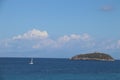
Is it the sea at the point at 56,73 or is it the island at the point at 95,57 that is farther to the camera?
the island at the point at 95,57

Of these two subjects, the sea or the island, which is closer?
the sea

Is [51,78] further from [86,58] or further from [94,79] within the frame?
[86,58]

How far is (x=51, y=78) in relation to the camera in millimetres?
52594

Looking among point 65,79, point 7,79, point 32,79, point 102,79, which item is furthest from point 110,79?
point 7,79

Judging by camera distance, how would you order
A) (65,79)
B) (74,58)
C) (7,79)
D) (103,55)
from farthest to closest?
(74,58), (103,55), (65,79), (7,79)

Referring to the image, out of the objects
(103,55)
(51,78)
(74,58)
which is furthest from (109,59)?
(51,78)

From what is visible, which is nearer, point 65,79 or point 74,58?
point 65,79

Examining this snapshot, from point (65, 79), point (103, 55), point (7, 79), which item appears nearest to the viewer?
point (7, 79)

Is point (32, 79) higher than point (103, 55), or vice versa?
point (103, 55)

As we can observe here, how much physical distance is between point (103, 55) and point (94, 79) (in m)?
119

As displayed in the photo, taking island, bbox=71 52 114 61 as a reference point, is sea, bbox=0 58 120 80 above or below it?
below

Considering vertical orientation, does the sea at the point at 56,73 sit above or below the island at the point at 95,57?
below

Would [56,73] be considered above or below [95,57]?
below

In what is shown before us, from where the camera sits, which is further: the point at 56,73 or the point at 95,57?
the point at 95,57
